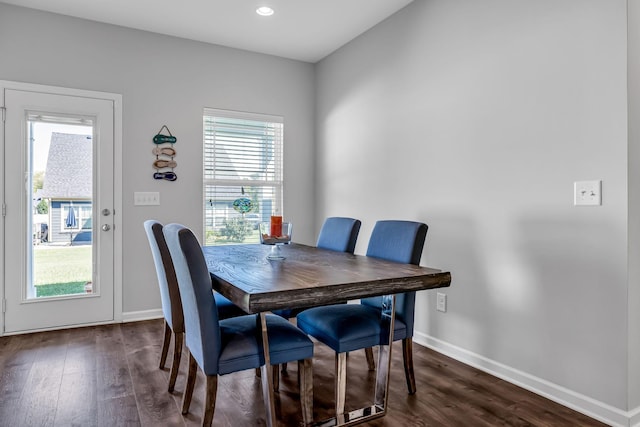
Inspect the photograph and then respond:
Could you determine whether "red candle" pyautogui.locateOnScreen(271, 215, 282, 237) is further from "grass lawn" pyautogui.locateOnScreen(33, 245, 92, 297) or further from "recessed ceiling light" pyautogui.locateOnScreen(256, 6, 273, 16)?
"grass lawn" pyautogui.locateOnScreen(33, 245, 92, 297)

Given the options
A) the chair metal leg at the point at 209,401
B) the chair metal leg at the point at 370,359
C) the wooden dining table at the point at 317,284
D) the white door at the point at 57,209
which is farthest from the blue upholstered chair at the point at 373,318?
the white door at the point at 57,209

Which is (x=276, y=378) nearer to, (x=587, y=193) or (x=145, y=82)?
(x=587, y=193)

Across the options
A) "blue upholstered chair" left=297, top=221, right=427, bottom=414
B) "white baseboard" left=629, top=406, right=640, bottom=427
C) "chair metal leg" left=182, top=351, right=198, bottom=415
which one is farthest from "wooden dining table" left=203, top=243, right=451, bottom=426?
"white baseboard" left=629, top=406, right=640, bottom=427

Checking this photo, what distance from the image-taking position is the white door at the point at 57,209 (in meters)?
3.24

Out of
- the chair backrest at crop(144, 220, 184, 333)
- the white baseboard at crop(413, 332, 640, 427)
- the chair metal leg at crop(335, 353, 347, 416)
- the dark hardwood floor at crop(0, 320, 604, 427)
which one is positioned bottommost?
the dark hardwood floor at crop(0, 320, 604, 427)

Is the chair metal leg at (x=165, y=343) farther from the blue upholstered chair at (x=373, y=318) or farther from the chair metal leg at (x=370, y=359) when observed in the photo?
the chair metal leg at (x=370, y=359)

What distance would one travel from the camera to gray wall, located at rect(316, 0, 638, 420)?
1948 millimetres

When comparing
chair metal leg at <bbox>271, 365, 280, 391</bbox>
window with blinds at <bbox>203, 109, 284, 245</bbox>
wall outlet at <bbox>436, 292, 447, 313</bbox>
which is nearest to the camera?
chair metal leg at <bbox>271, 365, 280, 391</bbox>

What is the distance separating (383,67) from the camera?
3449 mm

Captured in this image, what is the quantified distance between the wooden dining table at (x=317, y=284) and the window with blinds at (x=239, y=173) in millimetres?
1772

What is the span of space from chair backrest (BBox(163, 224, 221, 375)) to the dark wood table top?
0.09 m

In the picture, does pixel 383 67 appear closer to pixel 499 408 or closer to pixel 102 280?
pixel 499 408

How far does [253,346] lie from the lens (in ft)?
5.63

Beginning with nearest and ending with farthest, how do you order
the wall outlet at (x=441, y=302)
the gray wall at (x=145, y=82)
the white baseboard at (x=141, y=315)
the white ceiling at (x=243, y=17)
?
the wall outlet at (x=441, y=302) < the white ceiling at (x=243, y=17) < the gray wall at (x=145, y=82) < the white baseboard at (x=141, y=315)
